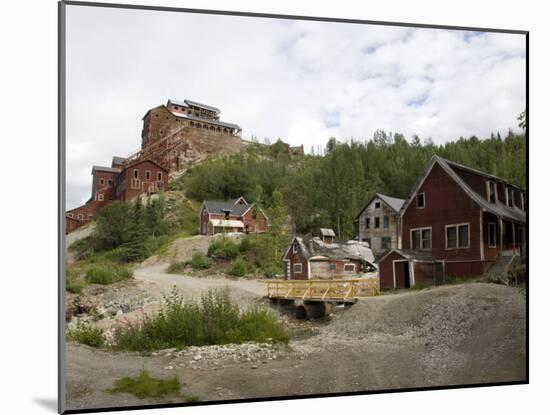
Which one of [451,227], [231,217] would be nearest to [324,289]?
[231,217]

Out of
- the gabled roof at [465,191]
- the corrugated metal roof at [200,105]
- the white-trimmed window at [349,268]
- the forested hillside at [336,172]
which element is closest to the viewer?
the corrugated metal roof at [200,105]

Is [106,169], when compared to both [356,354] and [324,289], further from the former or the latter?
[356,354]

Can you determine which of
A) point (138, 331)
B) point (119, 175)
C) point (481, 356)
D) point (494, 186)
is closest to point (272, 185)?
point (119, 175)

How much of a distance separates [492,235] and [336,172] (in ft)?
6.40

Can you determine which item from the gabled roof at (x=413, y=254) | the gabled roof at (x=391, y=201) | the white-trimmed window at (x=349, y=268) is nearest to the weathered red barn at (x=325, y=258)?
the white-trimmed window at (x=349, y=268)

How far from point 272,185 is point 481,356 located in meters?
3.08

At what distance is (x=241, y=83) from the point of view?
256 inches

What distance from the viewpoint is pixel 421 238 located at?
7055 mm

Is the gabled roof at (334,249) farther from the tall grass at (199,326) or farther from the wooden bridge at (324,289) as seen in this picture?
the tall grass at (199,326)

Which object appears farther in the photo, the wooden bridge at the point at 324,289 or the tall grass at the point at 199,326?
the wooden bridge at the point at 324,289

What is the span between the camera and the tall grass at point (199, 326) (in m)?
6.16

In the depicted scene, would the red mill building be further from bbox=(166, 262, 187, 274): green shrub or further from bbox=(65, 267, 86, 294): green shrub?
bbox=(166, 262, 187, 274): green shrub

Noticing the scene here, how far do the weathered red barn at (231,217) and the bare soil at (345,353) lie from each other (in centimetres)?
55

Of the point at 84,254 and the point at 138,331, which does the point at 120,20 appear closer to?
the point at 84,254
